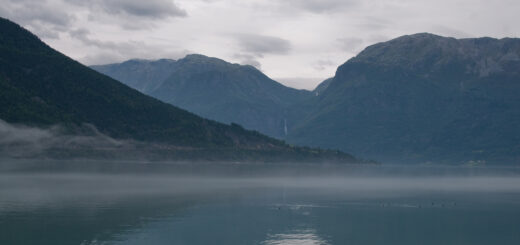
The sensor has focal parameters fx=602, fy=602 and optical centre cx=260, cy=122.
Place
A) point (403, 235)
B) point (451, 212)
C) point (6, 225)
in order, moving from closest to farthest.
Answer: point (6, 225) < point (403, 235) < point (451, 212)

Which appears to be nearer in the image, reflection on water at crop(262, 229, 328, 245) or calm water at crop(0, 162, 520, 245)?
reflection on water at crop(262, 229, 328, 245)

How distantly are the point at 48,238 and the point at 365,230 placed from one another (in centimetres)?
5286

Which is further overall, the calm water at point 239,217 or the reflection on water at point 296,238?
the calm water at point 239,217

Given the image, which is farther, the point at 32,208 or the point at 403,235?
the point at 32,208

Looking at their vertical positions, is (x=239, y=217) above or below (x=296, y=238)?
above

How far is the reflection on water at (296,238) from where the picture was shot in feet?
297

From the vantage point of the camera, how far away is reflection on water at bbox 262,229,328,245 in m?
90.5

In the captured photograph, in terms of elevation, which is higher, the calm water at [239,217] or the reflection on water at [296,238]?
the calm water at [239,217]

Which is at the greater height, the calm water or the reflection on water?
the calm water

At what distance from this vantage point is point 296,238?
94.6m

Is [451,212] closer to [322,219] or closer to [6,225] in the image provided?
[322,219]

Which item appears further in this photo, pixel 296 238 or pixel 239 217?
pixel 239 217

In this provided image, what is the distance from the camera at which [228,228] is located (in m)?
103

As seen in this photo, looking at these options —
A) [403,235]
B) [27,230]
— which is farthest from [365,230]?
[27,230]
